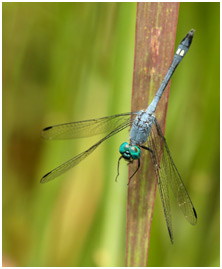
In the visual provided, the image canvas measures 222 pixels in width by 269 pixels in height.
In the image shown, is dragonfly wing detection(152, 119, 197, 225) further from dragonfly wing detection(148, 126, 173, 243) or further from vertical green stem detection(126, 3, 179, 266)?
vertical green stem detection(126, 3, 179, 266)

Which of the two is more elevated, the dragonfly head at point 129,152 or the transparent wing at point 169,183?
the dragonfly head at point 129,152

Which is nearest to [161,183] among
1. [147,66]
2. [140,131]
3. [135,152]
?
[135,152]

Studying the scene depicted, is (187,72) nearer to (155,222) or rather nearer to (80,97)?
(80,97)

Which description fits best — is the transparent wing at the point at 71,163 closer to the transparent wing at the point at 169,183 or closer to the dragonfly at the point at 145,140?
the dragonfly at the point at 145,140

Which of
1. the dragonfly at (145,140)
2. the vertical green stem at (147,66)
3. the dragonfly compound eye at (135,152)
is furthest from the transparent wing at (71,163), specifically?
the vertical green stem at (147,66)

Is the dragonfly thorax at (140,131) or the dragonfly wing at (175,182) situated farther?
the dragonfly thorax at (140,131)

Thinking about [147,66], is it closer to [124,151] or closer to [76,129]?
[124,151]

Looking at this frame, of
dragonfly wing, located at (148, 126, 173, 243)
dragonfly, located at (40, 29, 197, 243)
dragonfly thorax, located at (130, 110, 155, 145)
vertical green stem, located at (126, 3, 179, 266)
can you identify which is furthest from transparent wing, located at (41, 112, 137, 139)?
vertical green stem, located at (126, 3, 179, 266)
